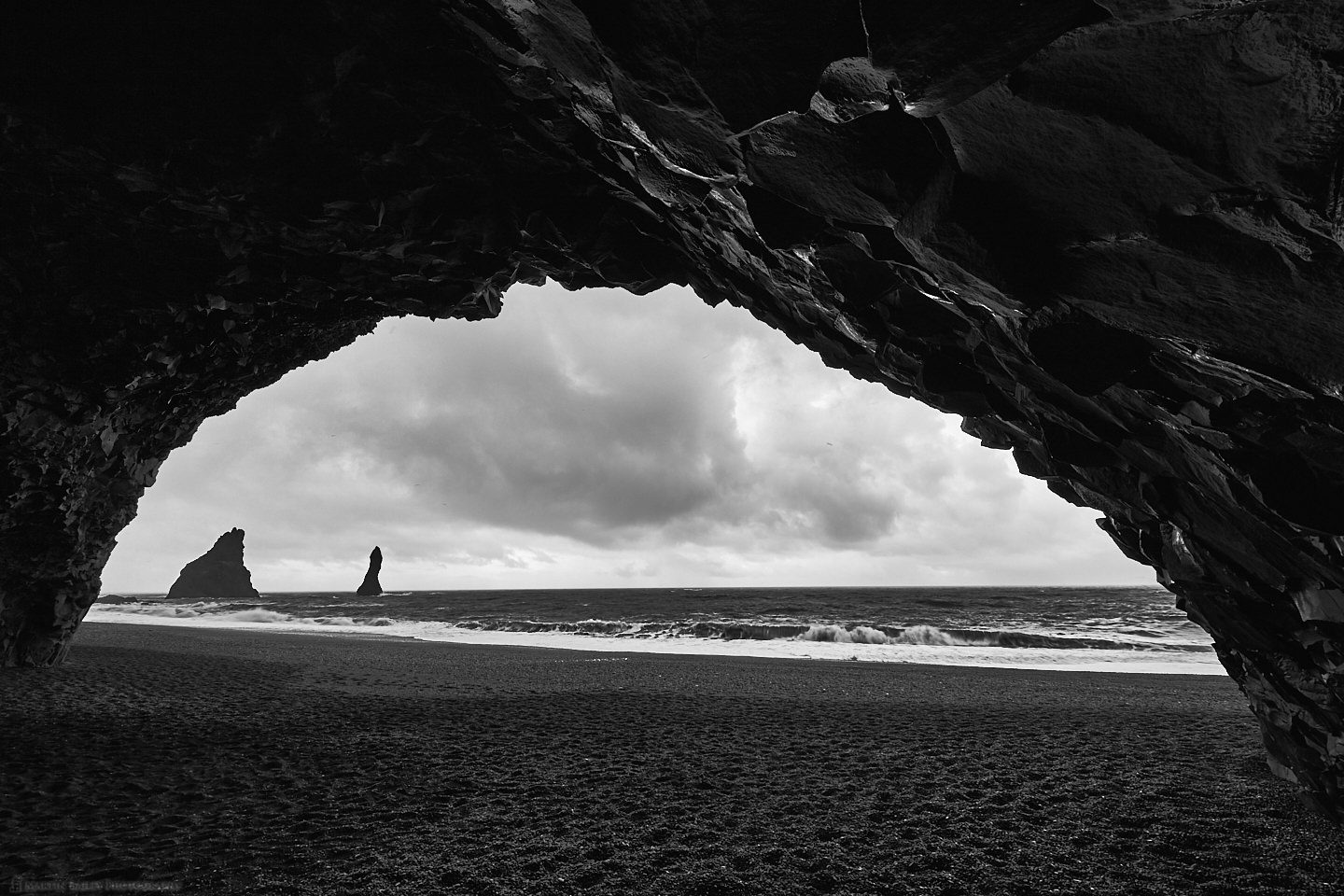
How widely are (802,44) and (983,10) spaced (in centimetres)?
82

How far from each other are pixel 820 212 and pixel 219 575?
125980 mm

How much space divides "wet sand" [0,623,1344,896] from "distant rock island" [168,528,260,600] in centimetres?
11316

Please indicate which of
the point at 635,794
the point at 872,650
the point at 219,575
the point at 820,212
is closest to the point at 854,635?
the point at 872,650

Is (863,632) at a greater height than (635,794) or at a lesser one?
lesser

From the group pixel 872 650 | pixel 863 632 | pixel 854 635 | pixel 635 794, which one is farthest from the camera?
pixel 863 632

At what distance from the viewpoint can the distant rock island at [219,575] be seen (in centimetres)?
10244

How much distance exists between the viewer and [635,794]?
17.2 feet

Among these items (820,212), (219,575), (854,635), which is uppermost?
(820,212)

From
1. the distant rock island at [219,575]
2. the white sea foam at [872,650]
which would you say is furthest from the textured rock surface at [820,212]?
the distant rock island at [219,575]

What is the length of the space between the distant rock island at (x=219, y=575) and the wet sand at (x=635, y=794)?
113m

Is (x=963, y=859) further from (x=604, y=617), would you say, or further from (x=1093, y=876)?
(x=604, y=617)

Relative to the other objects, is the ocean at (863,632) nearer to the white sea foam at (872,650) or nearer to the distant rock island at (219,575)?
the white sea foam at (872,650)

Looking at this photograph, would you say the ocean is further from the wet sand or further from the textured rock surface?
the textured rock surface

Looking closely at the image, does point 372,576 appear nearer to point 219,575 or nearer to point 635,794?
point 219,575
